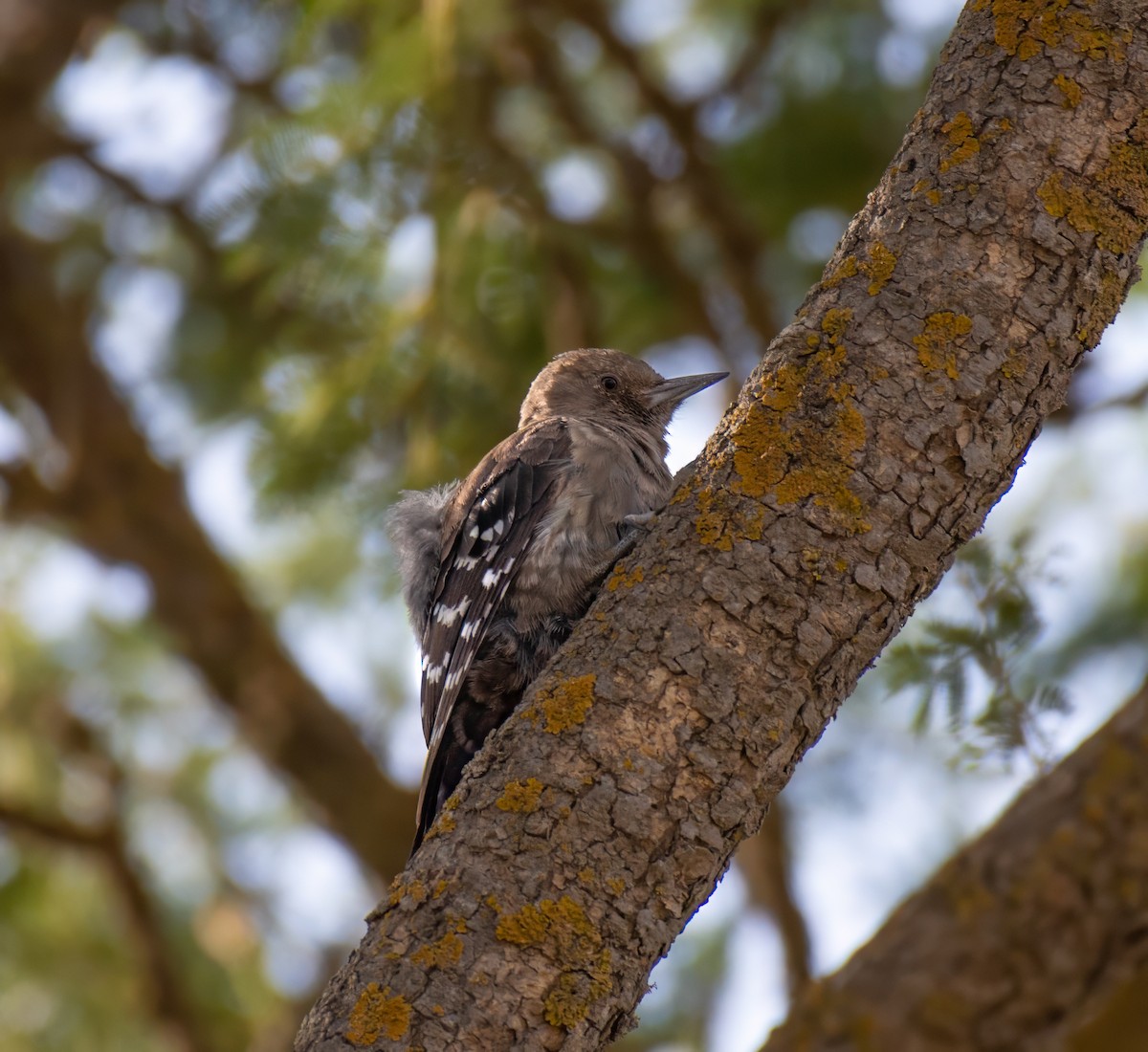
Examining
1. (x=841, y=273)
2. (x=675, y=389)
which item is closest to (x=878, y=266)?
(x=841, y=273)

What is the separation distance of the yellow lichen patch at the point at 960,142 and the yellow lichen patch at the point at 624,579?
0.92 metres

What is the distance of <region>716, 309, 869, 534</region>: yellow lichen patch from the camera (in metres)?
2.34

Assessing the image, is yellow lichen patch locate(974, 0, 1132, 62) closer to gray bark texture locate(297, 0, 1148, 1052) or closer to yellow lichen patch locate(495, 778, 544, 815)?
gray bark texture locate(297, 0, 1148, 1052)

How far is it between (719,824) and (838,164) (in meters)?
4.12

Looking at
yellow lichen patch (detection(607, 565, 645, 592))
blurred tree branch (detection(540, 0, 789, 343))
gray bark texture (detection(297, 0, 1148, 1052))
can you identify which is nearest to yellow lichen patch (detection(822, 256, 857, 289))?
gray bark texture (detection(297, 0, 1148, 1052))

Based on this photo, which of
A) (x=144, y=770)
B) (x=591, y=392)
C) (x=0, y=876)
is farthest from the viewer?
(x=144, y=770)

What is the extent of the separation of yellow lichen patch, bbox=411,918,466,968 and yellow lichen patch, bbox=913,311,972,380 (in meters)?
1.23

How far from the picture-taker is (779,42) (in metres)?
Answer: 6.00

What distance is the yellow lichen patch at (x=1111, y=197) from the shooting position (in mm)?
2371

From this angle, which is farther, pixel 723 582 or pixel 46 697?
pixel 46 697

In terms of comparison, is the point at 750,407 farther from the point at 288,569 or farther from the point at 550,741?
the point at 288,569

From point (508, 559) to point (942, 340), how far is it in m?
1.73

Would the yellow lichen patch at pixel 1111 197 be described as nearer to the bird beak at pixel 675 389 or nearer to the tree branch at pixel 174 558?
the bird beak at pixel 675 389

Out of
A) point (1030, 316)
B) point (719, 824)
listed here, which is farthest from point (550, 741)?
point (1030, 316)
